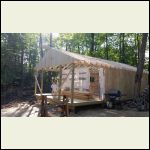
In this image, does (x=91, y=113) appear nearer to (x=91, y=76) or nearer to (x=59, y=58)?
(x=59, y=58)

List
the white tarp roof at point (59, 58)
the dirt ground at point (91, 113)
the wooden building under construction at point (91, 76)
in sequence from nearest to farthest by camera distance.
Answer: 1. the dirt ground at point (91, 113)
2. the white tarp roof at point (59, 58)
3. the wooden building under construction at point (91, 76)

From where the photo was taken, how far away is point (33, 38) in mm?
30375

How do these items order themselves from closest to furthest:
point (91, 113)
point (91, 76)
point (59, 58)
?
point (91, 113), point (59, 58), point (91, 76)

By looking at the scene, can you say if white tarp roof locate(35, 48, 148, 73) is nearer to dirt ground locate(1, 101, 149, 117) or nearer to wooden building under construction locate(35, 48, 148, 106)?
wooden building under construction locate(35, 48, 148, 106)

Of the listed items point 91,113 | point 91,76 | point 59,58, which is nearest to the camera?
point 91,113

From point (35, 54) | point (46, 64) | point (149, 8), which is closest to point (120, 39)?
point (35, 54)

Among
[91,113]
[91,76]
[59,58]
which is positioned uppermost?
[59,58]

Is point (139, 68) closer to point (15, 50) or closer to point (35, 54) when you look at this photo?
point (15, 50)

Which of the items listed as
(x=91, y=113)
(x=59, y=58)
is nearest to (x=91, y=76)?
(x=59, y=58)

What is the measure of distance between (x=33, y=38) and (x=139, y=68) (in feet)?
59.6

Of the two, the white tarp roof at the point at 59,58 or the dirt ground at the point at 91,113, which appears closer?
the dirt ground at the point at 91,113

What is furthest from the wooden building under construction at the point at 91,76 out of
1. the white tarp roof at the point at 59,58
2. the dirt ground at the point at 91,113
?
the dirt ground at the point at 91,113

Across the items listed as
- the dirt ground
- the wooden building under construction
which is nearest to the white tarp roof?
the wooden building under construction

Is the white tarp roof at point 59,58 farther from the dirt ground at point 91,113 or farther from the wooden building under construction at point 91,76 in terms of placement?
the dirt ground at point 91,113
